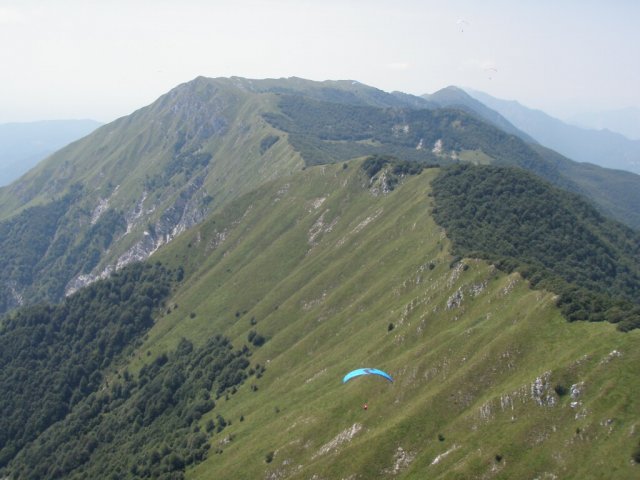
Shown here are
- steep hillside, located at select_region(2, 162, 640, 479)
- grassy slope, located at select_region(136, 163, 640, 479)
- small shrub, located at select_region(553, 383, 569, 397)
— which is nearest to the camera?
grassy slope, located at select_region(136, 163, 640, 479)

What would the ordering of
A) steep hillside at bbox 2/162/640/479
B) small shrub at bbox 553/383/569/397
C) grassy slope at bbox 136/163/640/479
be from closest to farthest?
grassy slope at bbox 136/163/640/479
steep hillside at bbox 2/162/640/479
small shrub at bbox 553/383/569/397

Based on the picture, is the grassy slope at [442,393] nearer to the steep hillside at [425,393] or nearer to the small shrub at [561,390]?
the steep hillside at [425,393]

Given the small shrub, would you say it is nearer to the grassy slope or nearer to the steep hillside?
the steep hillside

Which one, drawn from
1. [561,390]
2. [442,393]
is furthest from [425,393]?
[561,390]

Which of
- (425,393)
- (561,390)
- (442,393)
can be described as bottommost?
(425,393)

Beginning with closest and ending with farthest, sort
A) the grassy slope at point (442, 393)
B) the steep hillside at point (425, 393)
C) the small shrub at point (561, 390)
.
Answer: the grassy slope at point (442, 393) < the steep hillside at point (425, 393) < the small shrub at point (561, 390)

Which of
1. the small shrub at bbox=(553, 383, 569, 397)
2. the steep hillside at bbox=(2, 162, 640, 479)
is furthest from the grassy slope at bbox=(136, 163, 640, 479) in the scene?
the small shrub at bbox=(553, 383, 569, 397)

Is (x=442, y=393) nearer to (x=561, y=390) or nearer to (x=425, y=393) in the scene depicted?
(x=425, y=393)

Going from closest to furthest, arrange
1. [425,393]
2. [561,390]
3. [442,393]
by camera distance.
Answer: [561,390]
[442,393]
[425,393]

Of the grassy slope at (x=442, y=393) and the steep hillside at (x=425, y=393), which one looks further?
the steep hillside at (x=425, y=393)

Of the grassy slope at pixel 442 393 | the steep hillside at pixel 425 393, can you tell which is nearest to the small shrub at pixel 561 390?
the steep hillside at pixel 425 393

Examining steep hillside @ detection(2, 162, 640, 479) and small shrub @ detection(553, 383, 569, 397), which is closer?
steep hillside @ detection(2, 162, 640, 479)

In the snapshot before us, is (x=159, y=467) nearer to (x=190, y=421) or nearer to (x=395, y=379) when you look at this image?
(x=190, y=421)
